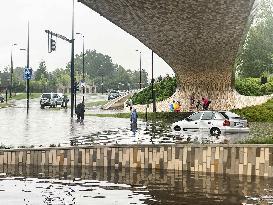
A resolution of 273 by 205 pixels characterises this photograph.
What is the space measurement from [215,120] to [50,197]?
45.7ft

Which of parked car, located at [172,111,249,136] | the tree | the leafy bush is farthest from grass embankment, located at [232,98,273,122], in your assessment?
the tree

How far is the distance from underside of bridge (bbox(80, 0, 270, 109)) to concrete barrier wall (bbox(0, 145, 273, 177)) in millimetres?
4494

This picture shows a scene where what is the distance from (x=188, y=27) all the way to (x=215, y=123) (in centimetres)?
585

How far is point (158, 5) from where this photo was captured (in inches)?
710

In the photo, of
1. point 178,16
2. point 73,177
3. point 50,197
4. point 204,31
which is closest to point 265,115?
point 204,31

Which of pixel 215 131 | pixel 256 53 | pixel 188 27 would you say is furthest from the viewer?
pixel 256 53

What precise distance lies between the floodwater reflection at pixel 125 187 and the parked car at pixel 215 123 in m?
8.21

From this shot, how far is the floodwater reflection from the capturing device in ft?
46.7

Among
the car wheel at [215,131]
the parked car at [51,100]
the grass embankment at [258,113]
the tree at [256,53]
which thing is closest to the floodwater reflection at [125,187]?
the car wheel at [215,131]

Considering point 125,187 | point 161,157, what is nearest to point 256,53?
point 161,157

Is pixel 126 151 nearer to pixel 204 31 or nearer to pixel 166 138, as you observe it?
pixel 166 138

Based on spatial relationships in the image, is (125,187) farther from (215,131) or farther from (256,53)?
(256,53)

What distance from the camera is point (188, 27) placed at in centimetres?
2280

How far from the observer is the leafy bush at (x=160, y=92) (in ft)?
185
